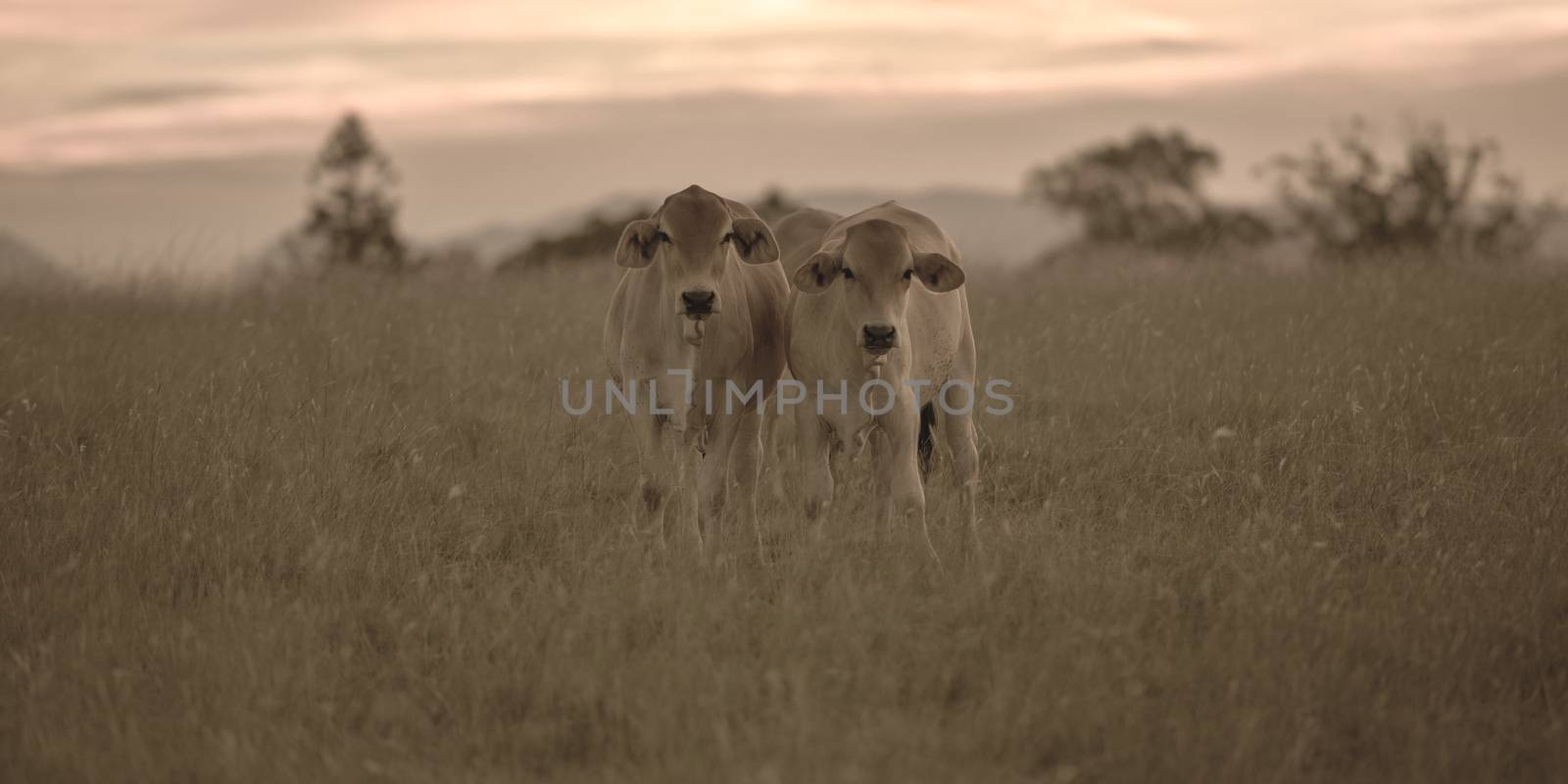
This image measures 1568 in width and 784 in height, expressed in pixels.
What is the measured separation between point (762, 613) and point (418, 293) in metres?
7.93

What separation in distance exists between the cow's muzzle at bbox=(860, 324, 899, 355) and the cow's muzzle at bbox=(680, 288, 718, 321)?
68 centimetres

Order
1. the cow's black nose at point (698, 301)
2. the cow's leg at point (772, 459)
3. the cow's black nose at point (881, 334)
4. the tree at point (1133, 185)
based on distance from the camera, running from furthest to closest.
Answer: the tree at point (1133, 185) < the cow's leg at point (772, 459) < the cow's black nose at point (698, 301) < the cow's black nose at point (881, 334)

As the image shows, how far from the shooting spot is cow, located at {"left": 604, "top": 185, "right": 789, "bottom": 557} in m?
6.43

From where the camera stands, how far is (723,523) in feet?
23.1

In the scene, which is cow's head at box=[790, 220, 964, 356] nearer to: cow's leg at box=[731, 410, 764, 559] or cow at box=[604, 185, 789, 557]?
cow at box=[604, 185, 789, 557]

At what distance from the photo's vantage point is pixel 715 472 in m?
6.79

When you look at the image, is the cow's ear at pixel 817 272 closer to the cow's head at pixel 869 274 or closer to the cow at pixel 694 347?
the cow's head at pixel 869 274

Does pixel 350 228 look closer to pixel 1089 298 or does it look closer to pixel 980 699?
pixel 1089 298

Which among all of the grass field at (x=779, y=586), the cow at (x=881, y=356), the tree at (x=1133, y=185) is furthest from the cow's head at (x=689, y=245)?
the tree at (x=1133, y=185)

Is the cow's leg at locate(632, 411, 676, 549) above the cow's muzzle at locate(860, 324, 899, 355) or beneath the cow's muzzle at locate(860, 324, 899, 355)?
beneath

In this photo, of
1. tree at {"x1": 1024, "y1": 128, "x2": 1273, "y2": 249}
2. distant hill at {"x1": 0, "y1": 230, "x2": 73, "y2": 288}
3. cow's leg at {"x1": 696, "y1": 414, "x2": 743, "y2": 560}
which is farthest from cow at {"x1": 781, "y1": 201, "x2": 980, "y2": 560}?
tree at {"x1": 1024, "y1": 128, "x2": 1273, "y2": 249}

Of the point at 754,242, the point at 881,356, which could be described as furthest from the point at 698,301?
Result: the point at 881,356

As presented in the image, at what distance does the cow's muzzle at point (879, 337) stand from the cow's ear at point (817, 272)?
0.41 m

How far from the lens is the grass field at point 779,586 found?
4551 mm
